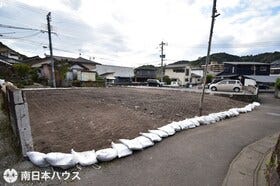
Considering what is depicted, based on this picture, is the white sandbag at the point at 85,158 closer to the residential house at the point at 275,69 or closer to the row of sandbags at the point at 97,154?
the row of sandbags at the point at 97,154

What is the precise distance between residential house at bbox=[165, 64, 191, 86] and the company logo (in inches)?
1769

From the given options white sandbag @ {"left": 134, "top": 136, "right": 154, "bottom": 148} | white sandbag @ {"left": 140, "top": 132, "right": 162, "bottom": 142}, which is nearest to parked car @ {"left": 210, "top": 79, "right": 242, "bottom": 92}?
white sandbag @ {"left": 140, "top": 132, "right": 162, "bottom": 142}

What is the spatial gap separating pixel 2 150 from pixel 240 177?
4760 millimetres

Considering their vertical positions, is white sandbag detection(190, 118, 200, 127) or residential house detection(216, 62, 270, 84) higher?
residential house detection(216, 62, 270, 84)

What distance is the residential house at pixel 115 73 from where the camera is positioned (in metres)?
41.3

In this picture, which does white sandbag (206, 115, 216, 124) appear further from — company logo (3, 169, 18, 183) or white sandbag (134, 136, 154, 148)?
company logo (3, 169, 18, 183)

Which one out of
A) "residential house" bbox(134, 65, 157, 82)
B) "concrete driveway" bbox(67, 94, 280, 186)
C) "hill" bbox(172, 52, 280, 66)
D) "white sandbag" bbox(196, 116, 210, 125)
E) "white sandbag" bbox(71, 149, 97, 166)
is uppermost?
"hill" bbox(172, 52, 280, 66)

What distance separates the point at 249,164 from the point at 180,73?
1852 inches

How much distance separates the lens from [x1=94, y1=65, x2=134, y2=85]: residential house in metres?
41.3

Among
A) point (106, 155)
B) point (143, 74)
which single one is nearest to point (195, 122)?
point (106, 155)

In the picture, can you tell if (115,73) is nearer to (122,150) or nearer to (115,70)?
(115,70)

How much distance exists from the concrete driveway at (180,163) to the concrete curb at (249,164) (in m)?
0.12

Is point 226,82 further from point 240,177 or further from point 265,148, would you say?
point 240,177

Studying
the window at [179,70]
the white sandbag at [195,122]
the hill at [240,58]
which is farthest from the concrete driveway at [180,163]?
the hill at [240,58]
